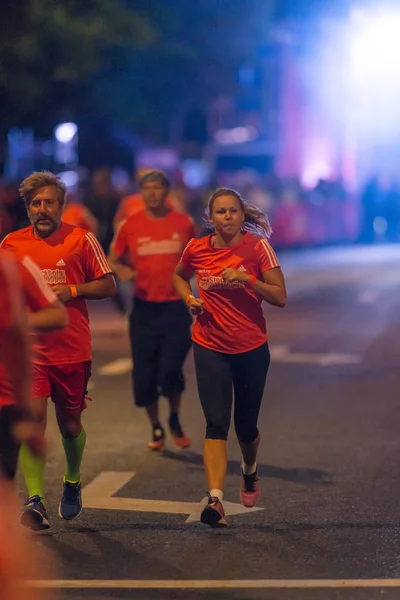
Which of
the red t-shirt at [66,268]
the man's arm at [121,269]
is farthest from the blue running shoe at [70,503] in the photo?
the man's arm at [121,269]

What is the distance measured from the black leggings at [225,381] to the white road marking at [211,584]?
141 cm

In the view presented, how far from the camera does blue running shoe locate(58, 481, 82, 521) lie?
7523 millimetres

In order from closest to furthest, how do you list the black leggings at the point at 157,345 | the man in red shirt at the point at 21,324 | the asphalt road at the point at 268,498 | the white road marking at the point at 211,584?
1. the man in red shirt at the point at 21,324
2. the white road marking at the point at 211,584
3. the asphalt road at the point at 268,498
4. the black leggings at the point at 157,345

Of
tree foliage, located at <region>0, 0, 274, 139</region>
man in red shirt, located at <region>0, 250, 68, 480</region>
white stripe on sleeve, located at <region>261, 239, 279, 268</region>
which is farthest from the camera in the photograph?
tree foliage, located at <region>0, 0, 274, 139</region>

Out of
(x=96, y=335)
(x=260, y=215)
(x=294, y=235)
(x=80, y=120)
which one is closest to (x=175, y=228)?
(x=260, y=215)

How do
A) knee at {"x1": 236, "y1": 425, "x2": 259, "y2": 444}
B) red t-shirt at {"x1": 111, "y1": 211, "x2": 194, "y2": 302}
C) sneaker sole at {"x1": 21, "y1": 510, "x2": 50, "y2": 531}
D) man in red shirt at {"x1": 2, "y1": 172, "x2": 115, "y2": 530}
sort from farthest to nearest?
red t-shirt at {"x1": 111, "y1": 211, "x2": 194, "y2": 302}
knee at {"x1": 236, "y1": 425, "x2": 259, "y2": 444}
man in red shirt at {"x1": 2, "y1": 172, "x2": 115, "y2": 530}
sneaker sole at {"x1": 21, "y1": 510, "x2": 50, "y2": 531}

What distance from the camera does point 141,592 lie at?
6.06 meters

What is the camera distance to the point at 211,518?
7.24m

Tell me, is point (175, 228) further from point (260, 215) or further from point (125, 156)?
point (125, 156)

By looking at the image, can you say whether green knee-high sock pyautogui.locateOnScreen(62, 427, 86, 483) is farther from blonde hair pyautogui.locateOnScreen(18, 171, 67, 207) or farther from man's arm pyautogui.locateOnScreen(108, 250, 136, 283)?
man's arm pyautogui.locateOnScreen(108, 250, 136, 283)

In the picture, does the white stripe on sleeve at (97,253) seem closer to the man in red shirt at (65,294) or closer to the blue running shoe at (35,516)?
the man in red shirt at (65,294)

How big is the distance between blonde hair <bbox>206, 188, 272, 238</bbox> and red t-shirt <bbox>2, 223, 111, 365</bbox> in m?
0.71

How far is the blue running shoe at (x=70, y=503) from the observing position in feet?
24.7

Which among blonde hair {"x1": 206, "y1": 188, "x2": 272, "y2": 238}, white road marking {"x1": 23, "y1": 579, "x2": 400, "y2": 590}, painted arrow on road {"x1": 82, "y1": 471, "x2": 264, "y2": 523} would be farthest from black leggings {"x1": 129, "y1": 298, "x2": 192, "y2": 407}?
white road marking {"x1": 23, "y1": 579, "x2": 400, "y2": 590}
